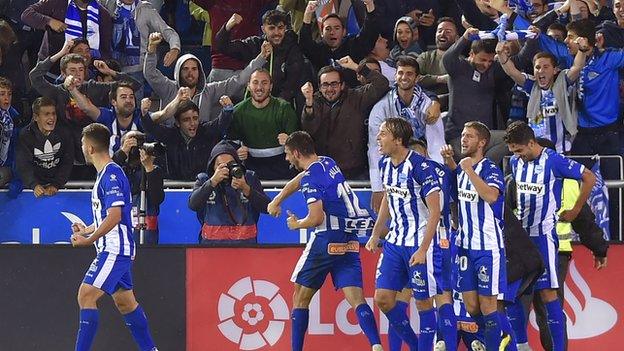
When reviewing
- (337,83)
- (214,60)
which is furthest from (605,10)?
(214,60)

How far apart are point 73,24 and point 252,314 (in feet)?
14.5

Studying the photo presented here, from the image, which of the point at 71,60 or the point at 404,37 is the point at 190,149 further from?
the point at 404,37

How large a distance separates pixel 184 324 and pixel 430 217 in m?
2.82

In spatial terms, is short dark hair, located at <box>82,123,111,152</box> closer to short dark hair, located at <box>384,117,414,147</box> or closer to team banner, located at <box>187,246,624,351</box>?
team banner, located at <box>187,246,624,351</box>

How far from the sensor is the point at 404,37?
1553 cm

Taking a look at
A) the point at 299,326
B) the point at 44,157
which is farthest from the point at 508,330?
the point at 44,157

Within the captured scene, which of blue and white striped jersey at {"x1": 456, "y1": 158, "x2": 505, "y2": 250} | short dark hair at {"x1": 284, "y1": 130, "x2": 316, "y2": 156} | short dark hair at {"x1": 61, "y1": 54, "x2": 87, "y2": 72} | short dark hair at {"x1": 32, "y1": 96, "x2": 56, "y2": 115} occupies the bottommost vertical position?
blue and white striped jersey at {"x1": 456, "y1": 158, "x2": 505, "y2": 250}

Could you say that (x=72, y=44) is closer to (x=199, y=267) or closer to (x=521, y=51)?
(x=199, y=267)

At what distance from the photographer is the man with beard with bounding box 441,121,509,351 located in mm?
11953

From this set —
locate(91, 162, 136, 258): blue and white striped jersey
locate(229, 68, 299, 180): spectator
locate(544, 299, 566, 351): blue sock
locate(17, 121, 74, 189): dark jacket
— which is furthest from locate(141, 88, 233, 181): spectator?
locate(544, 299, 566, 351): blue sock

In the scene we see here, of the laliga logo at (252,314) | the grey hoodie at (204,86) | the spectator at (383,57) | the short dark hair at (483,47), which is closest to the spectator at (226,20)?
the grey hoodie at (204,86)

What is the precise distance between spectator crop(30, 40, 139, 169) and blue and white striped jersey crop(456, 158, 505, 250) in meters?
4.14

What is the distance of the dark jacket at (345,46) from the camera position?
15.1m

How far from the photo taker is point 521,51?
15008mm
